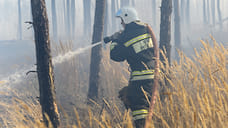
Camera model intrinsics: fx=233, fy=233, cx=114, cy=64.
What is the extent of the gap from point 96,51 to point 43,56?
333 centimetres

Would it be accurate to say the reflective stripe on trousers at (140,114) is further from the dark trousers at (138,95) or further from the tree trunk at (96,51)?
the tree trunk at (96,51)

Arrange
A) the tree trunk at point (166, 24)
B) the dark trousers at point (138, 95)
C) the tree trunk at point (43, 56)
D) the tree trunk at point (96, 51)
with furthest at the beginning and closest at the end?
1. the tree trunk at point (96, 51)
2. the tree trunk at point (166, 24)
3. the dark trousers at point (138, 95)
4. the tree trunk at point (43, 56)

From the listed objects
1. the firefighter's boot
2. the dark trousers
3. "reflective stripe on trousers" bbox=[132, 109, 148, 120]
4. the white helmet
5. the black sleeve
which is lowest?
the firefighter's boot

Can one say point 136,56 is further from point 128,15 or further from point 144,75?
point 128,15

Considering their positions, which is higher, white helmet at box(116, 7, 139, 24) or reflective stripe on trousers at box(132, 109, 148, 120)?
white helmet at box(116, 7, 139, 24)

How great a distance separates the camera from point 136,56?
342 centimetres

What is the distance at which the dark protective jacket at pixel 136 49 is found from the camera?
3404mm

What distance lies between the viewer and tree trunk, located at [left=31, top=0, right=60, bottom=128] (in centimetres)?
240

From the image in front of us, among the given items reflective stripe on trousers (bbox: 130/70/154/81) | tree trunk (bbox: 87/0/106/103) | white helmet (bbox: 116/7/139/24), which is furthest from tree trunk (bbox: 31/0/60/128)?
tree trunk (bbox: 87/0/106/103)

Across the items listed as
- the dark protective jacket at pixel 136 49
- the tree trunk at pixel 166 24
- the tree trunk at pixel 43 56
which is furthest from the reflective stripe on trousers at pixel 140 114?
the tree trunk at pixel 166 24

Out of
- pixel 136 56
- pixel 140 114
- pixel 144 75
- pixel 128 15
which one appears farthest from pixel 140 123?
pixel 128 15

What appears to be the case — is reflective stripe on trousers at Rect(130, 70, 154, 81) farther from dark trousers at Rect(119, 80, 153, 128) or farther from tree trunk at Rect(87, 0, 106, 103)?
tree trunk at Rect(87, 0, 106, 103)

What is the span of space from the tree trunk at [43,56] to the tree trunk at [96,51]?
9.77ft

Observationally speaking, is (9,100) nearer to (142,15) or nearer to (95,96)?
(95,96)
